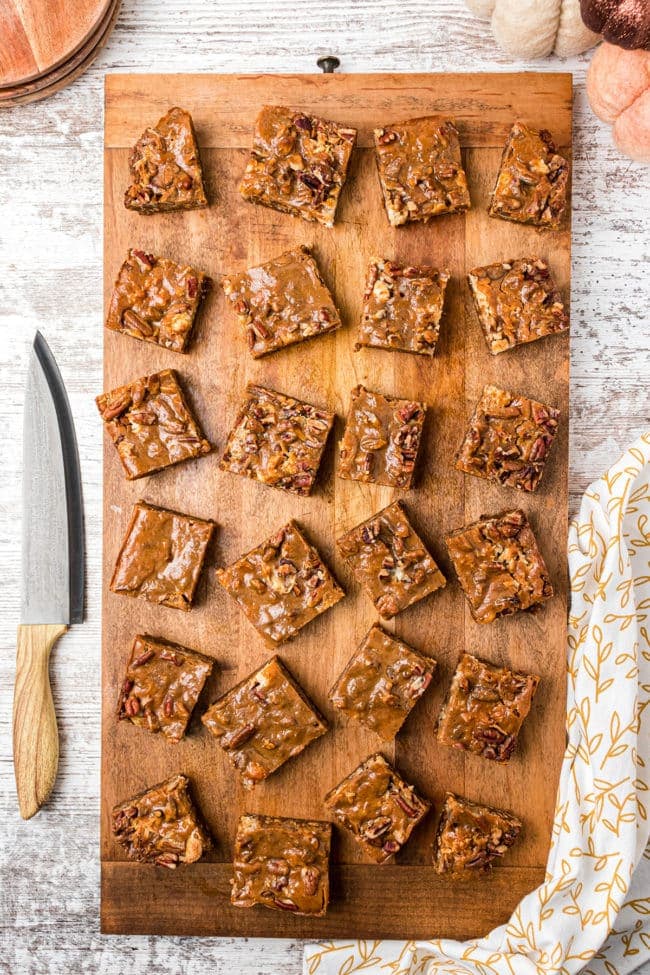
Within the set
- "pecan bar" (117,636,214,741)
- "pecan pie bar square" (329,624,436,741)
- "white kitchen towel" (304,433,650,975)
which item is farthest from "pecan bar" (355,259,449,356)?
"pecan bar" (117,636,214,741)

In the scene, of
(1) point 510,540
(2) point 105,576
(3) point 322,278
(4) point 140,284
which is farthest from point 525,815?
(4) point 140,284

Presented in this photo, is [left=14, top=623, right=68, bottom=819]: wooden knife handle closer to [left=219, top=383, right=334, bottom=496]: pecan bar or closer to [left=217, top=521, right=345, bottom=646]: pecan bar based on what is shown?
[left=217, top=521, right=345, bottom=646]: pecan bar

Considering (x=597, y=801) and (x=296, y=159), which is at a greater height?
(x=296, y=159)

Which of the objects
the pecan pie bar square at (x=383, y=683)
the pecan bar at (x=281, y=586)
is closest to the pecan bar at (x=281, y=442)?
the pecan bar at (x=281, y=586)

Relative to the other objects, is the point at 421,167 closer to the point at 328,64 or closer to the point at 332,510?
the point at 328,64

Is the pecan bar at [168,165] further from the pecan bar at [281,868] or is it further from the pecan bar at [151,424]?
the pecan bar at [281,868]

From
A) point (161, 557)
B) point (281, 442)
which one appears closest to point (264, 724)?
point (161, 557)
